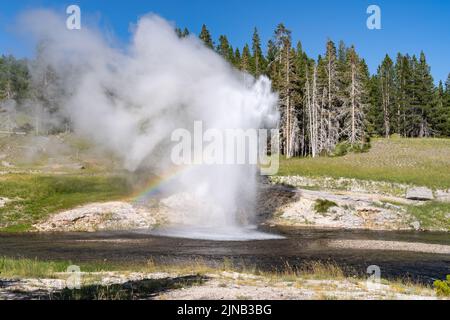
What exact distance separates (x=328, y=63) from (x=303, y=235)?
5957 centimetres

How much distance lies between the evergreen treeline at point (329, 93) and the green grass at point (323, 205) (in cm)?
3107

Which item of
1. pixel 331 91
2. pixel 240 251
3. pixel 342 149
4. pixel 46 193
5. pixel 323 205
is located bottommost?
pixel 240 251

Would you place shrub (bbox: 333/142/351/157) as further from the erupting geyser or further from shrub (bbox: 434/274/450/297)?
shrub (bbox: 434/274/450/297)

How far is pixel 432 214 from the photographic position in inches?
1938

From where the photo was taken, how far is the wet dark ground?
87.7ft

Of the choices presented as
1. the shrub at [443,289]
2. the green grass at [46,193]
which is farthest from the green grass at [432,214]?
the green grass at [46,193]

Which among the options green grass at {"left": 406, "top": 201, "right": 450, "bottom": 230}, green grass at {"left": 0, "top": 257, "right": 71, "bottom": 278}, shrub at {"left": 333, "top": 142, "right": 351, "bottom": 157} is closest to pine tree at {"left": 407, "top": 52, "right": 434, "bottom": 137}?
shrub at {"left": 333, "top": 142, "right": 351, "bottom": 157}

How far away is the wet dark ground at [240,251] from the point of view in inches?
1052

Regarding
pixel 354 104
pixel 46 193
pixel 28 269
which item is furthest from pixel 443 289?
pixel 354 104

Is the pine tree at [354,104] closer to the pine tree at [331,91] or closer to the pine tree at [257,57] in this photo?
the pine tree at [331,91]

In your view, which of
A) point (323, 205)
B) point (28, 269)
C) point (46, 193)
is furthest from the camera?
point (46, 193)

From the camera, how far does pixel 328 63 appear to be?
9250cm

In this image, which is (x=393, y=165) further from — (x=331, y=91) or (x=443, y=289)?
(x=443, y=289)

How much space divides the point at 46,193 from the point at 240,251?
104 feet
